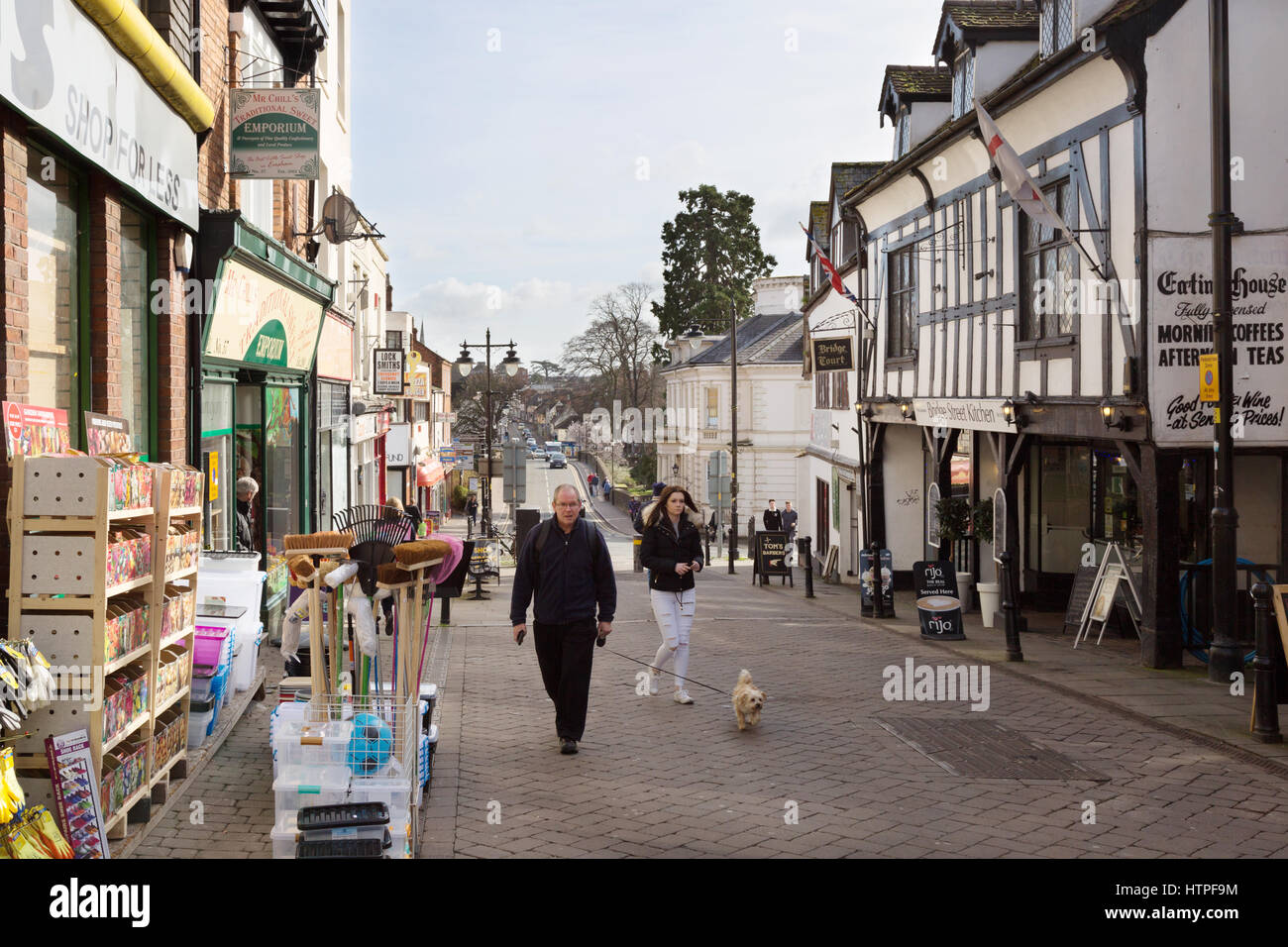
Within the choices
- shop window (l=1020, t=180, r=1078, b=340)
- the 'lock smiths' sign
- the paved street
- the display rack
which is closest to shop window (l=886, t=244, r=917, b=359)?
the 'lock smiths' sign

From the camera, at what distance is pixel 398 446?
39.7m

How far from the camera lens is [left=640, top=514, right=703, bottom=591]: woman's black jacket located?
9.71 m

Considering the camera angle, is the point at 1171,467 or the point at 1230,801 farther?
the point at 1171,467

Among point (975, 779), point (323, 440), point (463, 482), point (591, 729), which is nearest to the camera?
point (975, 779)

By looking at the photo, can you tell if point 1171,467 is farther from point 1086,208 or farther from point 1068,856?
point 1068,856

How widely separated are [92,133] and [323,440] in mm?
12511

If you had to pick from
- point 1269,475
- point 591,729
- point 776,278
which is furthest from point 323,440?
point 776,278

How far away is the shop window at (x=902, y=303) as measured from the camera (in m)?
20.4

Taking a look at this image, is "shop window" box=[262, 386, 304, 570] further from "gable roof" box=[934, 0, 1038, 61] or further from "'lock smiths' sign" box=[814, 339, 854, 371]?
"gable roof" box=[934, 0, 1038, 61]

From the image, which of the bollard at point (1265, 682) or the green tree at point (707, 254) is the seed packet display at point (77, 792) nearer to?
the bollard at point (1265, 682)

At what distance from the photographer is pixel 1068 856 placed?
5.96 m

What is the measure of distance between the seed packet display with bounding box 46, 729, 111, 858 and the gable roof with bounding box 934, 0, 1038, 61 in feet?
51.7

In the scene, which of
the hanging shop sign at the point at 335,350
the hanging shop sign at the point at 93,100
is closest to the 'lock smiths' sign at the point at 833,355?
the hanging shop sign at the point at 335,350

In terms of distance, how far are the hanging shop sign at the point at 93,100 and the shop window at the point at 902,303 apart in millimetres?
12815
